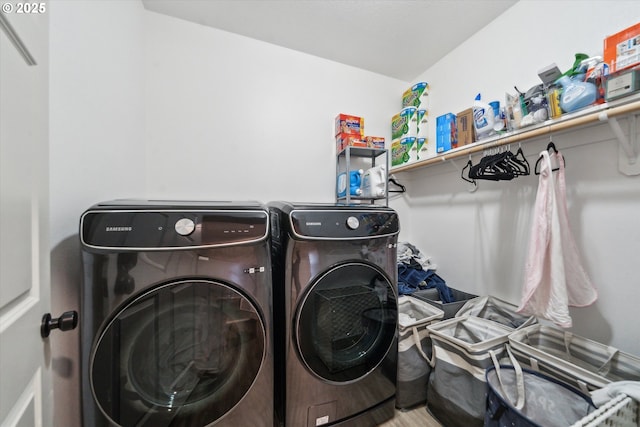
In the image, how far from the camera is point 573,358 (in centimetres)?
102

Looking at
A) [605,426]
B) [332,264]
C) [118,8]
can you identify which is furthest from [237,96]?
[605,426]

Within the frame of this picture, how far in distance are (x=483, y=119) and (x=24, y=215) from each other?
1.86 metres

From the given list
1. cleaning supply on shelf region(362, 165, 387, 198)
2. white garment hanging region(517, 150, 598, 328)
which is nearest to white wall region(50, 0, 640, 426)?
white garment hanging region(517, 150, 598, 328)

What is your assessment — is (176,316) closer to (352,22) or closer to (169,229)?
(169,229)

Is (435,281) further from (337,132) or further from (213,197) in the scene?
(213,197)

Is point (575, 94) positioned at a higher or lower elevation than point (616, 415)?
higher

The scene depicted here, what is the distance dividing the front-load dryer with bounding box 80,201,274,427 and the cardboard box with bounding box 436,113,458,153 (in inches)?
55.4

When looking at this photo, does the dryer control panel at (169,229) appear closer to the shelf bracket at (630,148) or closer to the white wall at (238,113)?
the white wall at (238,113)

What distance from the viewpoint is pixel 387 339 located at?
1.06 metres

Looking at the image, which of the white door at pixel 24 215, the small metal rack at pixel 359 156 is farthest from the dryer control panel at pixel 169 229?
the small metal rack at pixel 359 156

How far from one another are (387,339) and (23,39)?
1.44 meters

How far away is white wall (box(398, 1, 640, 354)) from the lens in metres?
1.00

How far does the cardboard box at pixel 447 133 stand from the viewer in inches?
61.0

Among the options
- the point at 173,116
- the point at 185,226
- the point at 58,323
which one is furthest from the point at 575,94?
the point at 173,116
